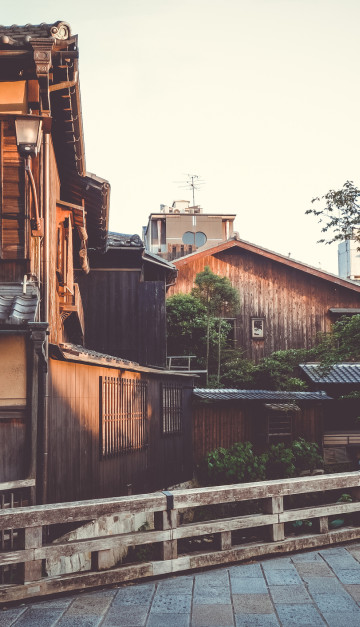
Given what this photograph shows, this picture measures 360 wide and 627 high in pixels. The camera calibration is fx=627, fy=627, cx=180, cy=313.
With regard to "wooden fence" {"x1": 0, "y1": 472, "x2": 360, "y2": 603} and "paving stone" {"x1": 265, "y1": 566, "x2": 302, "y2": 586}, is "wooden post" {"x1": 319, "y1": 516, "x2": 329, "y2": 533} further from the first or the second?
"paving stone" {"x1": 265, "y1": 566, "x2": 302, "y2": 586}

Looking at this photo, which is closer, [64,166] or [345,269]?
[64,166]

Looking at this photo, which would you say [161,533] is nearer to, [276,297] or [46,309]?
[46,309]

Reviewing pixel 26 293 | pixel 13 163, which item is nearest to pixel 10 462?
pixel 26 293

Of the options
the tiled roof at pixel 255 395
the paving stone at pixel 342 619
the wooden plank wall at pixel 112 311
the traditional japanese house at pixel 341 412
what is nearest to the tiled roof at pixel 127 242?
the wooden plank wall at pixel 112 311

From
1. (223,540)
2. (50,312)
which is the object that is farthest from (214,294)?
(223,540)

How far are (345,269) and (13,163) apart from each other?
37.5 m

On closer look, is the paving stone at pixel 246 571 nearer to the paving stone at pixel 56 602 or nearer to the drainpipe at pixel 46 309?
the paving stone at pixel 56 602

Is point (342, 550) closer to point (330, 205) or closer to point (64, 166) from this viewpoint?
point (64, 166)

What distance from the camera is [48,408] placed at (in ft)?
29.2

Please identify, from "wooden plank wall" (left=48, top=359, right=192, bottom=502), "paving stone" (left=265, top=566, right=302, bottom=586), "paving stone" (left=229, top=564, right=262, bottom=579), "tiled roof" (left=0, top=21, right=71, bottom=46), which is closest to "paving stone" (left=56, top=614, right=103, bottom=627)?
"paving stone" (left=229, top=564, right=262, bottom=579)

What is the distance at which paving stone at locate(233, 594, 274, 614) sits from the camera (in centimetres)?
586

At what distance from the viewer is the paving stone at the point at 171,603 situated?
5.95 metres

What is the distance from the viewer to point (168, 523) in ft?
23.6

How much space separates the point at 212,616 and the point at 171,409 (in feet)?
38.6
